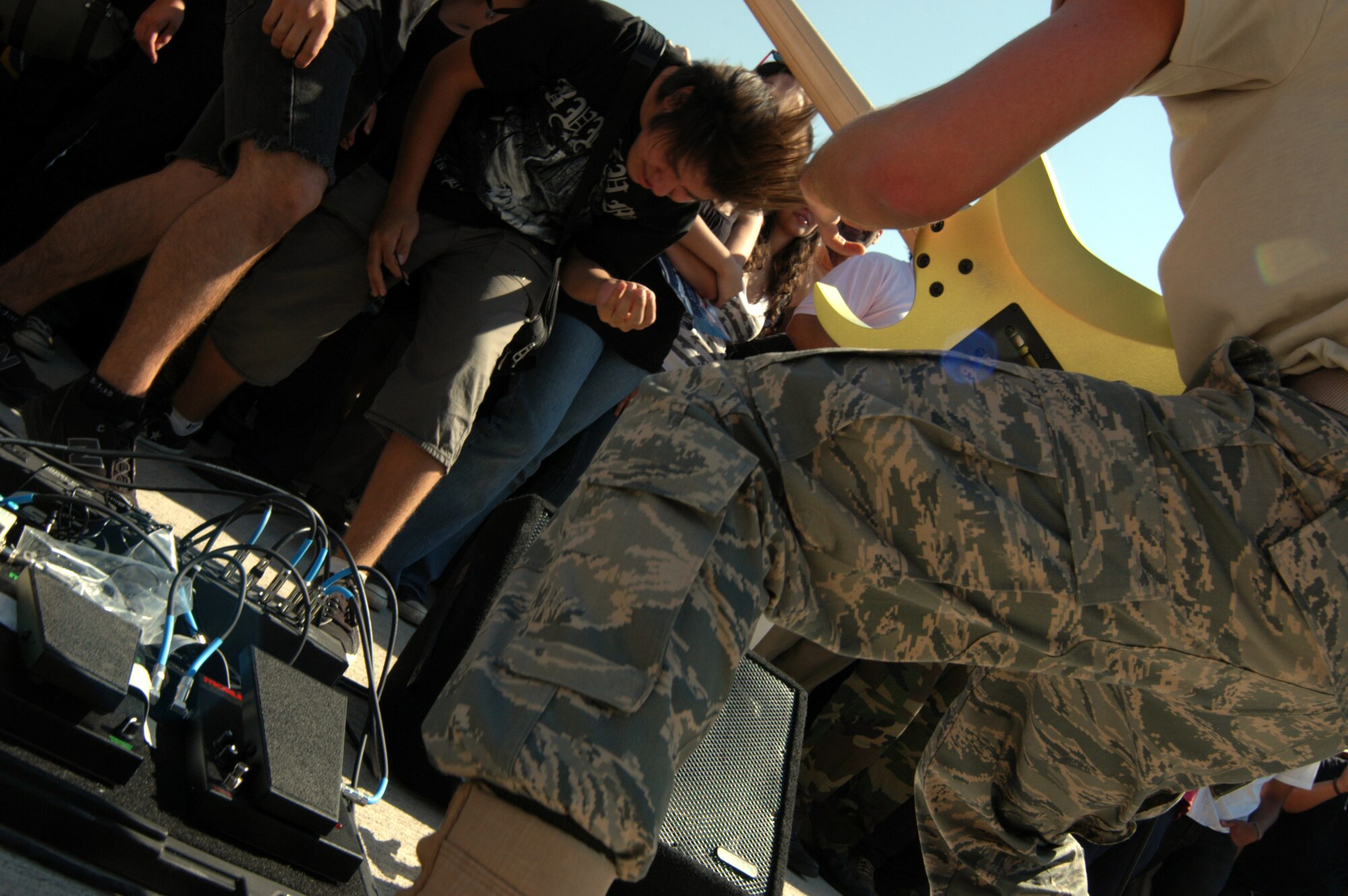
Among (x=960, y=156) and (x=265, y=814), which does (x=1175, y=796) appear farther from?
(x=265, y=814)

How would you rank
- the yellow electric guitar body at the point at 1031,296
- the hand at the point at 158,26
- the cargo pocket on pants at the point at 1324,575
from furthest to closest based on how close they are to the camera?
the hand at the point at 158,26, the yellow electric guitar body at the point at 1031,296, the cargo pocket on pants at the point at 1324,575

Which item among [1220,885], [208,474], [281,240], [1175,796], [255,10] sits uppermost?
[255,10]

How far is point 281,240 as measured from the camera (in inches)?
86.9

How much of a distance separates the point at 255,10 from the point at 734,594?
65.0 inches

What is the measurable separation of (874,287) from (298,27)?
1.99 meters

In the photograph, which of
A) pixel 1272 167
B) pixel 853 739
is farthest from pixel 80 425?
pixel 853 739

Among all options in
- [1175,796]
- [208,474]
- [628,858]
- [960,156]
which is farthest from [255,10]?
[1175,796]

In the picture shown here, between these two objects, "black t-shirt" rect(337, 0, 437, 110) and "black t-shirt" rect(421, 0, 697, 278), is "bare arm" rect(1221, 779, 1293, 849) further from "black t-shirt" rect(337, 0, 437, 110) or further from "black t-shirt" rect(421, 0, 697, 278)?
"black t-shirt" rect(337, 0, 437, 110)

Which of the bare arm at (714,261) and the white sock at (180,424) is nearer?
the white sock at (180,424)

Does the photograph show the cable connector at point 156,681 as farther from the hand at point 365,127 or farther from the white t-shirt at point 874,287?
the white t-shirt at point 874,287

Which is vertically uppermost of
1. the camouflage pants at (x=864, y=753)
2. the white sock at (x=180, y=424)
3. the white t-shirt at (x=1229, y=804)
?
the white sock at (x=180, y=424)

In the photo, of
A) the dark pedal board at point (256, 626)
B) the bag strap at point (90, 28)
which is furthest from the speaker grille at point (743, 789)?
the bag strap at point (90, 28)

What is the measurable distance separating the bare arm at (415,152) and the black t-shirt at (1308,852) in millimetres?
4615

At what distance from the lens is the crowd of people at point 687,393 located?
0.90 m
